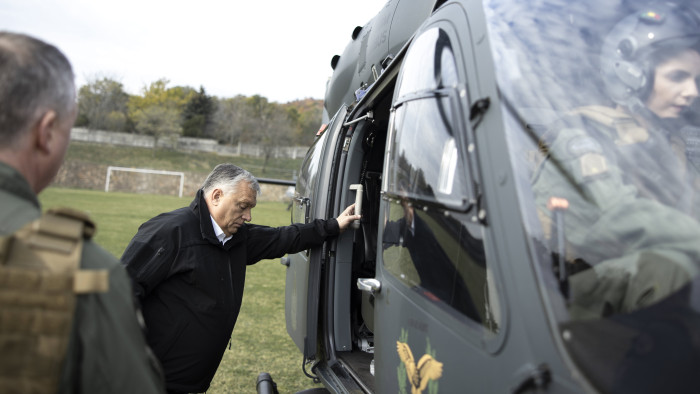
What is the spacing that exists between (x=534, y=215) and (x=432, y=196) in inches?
23.2

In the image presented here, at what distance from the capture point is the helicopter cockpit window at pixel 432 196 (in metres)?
1.89

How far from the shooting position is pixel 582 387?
4.49ft

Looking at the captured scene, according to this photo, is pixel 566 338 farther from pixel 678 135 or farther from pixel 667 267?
pixel 678 135

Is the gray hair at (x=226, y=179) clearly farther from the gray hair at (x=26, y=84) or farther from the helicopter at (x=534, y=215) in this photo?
the gray hair at (x=26, y=84)

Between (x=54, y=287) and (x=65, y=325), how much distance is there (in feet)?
0.28

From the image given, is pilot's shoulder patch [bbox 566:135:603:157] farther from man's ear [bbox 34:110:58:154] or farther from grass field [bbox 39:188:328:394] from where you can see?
grass field [bbox 39:188:328:394]

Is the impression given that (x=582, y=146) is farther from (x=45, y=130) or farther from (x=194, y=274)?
(x=194, y=274)

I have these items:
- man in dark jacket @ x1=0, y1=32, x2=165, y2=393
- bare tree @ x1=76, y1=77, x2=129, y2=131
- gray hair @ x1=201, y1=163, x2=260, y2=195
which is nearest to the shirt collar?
gray hair @ x1=201, y1=163, x2=260, y2=195

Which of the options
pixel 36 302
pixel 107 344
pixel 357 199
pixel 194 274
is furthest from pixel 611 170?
pixel 194 274

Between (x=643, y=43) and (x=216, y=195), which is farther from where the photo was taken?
(x=216, y=195)

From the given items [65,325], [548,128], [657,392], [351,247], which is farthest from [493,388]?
[351,247]

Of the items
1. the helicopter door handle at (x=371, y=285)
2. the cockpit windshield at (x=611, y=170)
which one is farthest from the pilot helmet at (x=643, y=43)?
the helicopter door handle at (x=371, y=285)

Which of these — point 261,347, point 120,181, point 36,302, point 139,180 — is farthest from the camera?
point 139,180

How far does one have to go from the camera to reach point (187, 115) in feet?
228
